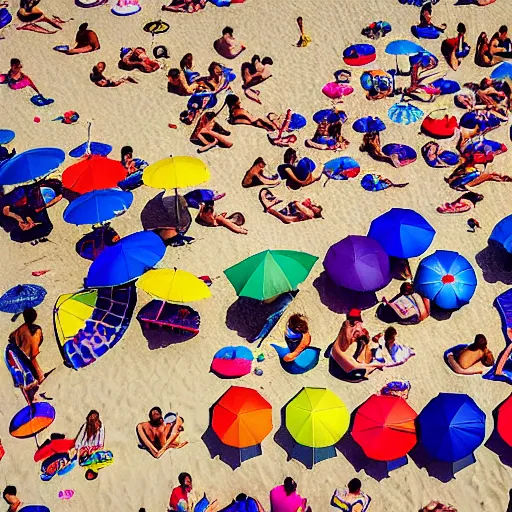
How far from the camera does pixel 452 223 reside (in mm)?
15641

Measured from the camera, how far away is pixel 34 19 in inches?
815

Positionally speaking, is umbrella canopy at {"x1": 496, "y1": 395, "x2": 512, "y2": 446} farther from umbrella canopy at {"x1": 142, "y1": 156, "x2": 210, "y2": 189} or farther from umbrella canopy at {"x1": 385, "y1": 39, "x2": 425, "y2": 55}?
umbrella canopy at {"x1": 385, "y1": 39, "x2": 425, "y2": 55}

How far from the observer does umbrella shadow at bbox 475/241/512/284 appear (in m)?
14.6

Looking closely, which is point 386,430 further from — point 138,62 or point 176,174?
point 138,62

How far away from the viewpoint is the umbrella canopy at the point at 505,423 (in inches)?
462

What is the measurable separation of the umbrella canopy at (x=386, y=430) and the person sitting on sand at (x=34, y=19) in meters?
13.1


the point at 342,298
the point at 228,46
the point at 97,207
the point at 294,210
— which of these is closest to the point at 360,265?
the point at 342,298

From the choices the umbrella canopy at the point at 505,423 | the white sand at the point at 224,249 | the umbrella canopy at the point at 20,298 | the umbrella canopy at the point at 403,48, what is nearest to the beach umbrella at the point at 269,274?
the white sand at the point at 224,249

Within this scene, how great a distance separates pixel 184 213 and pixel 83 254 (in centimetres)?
200

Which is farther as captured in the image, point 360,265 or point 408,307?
point 408,307

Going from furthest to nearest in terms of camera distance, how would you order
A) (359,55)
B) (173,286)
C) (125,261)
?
1. (359,55)
2. (125,261)
3. (173,286)

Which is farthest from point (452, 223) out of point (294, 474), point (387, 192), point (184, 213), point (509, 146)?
point (294, 474)

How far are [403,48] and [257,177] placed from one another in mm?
4744

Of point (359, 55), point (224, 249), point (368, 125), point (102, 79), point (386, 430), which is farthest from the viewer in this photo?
point (359, 55)
